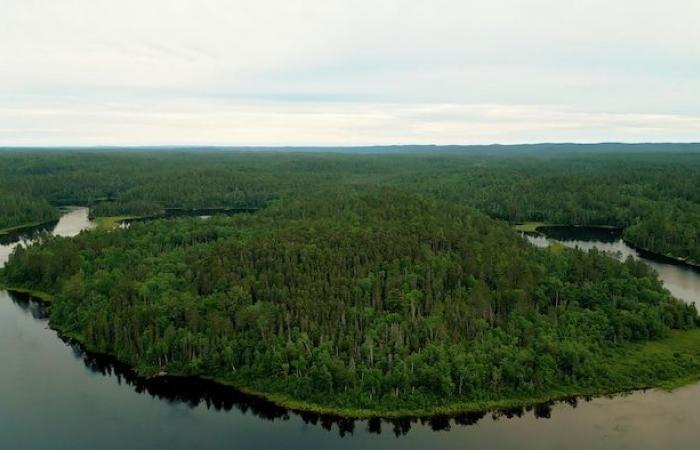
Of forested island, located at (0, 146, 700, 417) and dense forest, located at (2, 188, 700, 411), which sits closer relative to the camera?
forested island, located at (0, 146, 700, 417)

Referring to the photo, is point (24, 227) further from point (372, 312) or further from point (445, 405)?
point (445, 405)

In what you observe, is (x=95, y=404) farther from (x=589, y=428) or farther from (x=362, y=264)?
(x=589, y=428)

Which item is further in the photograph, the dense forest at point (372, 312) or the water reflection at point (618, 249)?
the water reflection at point (618, 249)

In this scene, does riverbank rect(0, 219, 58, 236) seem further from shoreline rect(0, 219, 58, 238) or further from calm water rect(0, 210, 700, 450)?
calm water rect(0, 210, 700, 450)

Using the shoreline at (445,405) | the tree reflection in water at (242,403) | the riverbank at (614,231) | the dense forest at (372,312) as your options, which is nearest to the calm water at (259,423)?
the tree reflection in water at (242,403)

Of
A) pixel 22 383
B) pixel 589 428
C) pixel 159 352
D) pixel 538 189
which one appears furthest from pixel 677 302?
pixel 538 189

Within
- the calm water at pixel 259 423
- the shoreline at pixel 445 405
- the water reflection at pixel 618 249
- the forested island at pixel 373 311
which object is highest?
the forested island at pixel 373 311

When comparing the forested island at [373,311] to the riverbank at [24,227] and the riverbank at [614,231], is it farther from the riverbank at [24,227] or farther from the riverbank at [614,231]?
the riverbank at [24,227]

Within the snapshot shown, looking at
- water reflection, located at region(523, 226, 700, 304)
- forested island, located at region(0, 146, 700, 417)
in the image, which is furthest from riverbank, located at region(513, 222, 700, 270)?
forested island, located at region(0, 146, 700, 417)
